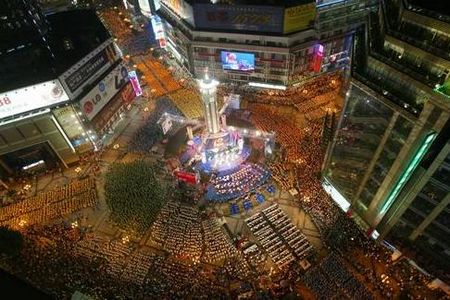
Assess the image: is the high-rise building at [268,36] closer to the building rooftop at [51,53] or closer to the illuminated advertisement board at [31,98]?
the building rooftop at [51,53]

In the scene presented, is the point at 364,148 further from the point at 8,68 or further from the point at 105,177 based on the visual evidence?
the point at 8,68

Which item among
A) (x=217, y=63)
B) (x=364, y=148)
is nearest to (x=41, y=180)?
(x=217, y=63)

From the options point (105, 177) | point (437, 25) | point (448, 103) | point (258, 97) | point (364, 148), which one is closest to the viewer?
point (448, 103)

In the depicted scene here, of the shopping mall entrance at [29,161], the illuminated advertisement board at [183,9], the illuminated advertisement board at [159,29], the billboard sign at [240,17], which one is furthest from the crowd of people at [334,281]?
the illuminated advertisement board at [159,29]

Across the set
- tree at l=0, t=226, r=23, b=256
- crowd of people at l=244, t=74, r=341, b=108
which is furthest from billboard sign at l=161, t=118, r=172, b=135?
tree at l=0, t=226, r=23, b=256

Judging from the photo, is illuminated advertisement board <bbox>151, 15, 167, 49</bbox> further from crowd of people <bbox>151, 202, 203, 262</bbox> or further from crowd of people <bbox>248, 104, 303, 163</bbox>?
crowd of people <bbox>151, 202, 203, 262</bbox>

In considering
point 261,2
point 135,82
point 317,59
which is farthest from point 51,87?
point 317,59
